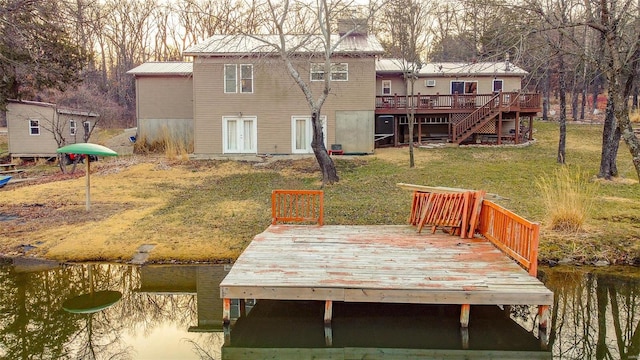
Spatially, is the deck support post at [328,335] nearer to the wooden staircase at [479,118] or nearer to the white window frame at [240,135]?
the white window frame at [240,135]

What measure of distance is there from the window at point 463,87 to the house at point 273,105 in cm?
706

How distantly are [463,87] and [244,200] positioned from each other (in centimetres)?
1756

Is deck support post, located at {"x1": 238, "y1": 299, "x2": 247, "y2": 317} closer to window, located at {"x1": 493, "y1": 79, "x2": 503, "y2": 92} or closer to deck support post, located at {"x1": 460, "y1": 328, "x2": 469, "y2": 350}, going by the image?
deck support post, located at {"x1": 460, "y1": 328, "x2": 469, "y2": 350}

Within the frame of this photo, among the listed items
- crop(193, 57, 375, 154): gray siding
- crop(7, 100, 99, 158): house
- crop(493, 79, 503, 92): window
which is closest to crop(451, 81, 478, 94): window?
crop(493, 79, 503, 92): window

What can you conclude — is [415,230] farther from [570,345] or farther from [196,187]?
[196,187]

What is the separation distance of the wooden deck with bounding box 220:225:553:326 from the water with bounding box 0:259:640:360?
0.50 m

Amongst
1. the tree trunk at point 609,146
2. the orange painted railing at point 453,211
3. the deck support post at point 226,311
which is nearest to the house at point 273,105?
the tree trunk at point 609,146

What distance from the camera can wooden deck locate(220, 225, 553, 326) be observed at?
6703 mm

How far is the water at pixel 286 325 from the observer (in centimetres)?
682

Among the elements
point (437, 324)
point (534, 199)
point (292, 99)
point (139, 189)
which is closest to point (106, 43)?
point (292, 99)

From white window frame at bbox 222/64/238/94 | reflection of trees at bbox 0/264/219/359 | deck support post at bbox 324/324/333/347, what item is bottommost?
reflection of trees at bbox 0/264/219/359

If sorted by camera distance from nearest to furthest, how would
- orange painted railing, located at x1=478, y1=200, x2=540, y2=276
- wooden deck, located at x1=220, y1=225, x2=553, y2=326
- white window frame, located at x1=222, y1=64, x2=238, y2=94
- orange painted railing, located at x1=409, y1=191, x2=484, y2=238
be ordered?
wooden deck, located at x1=220, y1=225, x2=553, y2=326
orange painted railing, located at x1=478, y1=200, x2=540, y2=276
orange painted railing, located at x1=409, y1=191, x2=484, y2=238
white window frame, located at x1=222, y1=64, x2=238, y2=94

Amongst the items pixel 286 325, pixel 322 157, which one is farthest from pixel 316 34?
pixel 286 325

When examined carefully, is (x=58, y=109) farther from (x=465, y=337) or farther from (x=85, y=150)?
(x=465, y=337)
